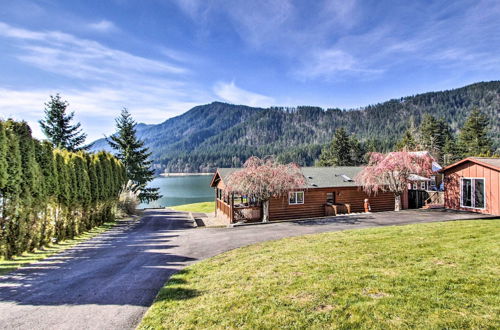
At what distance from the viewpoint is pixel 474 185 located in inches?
712

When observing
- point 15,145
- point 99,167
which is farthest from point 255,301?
point 99,167

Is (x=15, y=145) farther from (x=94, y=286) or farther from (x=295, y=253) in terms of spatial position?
(x=295, y=253)

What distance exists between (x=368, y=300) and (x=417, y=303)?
32.6 inches

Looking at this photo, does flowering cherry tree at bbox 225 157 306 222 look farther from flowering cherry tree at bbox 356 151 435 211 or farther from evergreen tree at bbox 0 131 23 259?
evergreen tree at bbox 0 131 23 259

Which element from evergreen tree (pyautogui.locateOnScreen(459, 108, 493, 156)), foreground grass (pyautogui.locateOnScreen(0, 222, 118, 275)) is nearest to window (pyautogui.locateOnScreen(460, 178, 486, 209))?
foreground grass (pyautogui.locateOnScreen(0, 222, 118, 275))

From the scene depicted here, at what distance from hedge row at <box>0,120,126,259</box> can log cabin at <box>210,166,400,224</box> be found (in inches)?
381

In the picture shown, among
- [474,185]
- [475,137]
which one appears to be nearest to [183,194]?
[474,185]

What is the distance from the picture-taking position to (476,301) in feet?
15.5

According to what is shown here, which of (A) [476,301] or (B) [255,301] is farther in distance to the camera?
(B) [255,301]

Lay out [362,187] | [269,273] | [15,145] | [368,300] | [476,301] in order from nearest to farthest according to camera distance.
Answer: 1. [476,301]
2. [368,300]
3. [269,273]
4. [15,145]
5. [362,187]

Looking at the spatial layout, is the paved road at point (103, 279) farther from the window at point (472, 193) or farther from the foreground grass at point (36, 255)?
the window at point (472, 193)

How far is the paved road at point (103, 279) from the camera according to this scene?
5.62 m

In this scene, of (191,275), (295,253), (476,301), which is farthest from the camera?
(295,253)

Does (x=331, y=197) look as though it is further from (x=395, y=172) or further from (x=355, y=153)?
(x=355, y=153)
